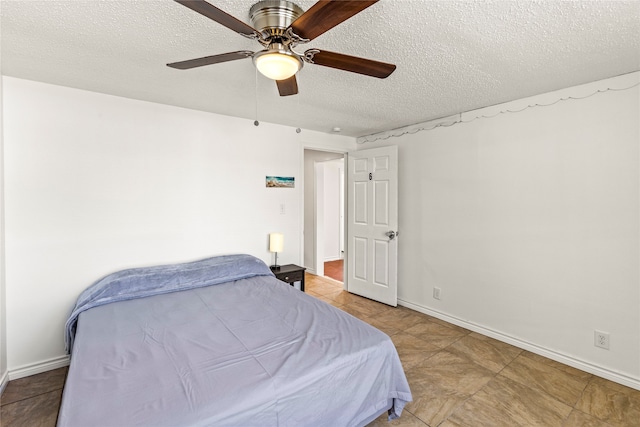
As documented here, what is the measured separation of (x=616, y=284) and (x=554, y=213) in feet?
2.17

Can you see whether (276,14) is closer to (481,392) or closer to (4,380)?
(481,392)

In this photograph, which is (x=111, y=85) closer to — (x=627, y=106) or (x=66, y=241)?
(x=66, y=241)

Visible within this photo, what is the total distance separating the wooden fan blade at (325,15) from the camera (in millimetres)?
1041

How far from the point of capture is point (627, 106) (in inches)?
86.7

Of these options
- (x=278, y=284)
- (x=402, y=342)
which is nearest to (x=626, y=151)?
(x=402, y=342)

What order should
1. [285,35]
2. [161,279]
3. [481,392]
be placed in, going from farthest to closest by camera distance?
[161,279]
[481,392]
[285,35]

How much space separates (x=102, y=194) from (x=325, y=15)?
8.16 ft

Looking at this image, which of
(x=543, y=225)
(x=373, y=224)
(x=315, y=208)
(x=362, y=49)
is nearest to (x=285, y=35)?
(x=362, y=49)

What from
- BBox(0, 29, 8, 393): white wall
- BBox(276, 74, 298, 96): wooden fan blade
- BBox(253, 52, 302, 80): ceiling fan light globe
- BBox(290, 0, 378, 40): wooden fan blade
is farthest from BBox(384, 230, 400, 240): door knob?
BBox(0, 29, 8, 393): white wall

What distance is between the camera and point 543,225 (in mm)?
2635

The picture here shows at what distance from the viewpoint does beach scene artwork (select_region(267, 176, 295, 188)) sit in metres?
3.62

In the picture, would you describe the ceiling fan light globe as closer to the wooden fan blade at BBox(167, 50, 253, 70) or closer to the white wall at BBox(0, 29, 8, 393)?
the wooden fan blade at BBox(167, 50, 253, 70)

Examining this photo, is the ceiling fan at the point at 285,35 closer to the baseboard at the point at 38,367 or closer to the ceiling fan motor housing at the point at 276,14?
the ceiling fan motor housing at the point at 276,14

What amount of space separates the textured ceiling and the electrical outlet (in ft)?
6.48
